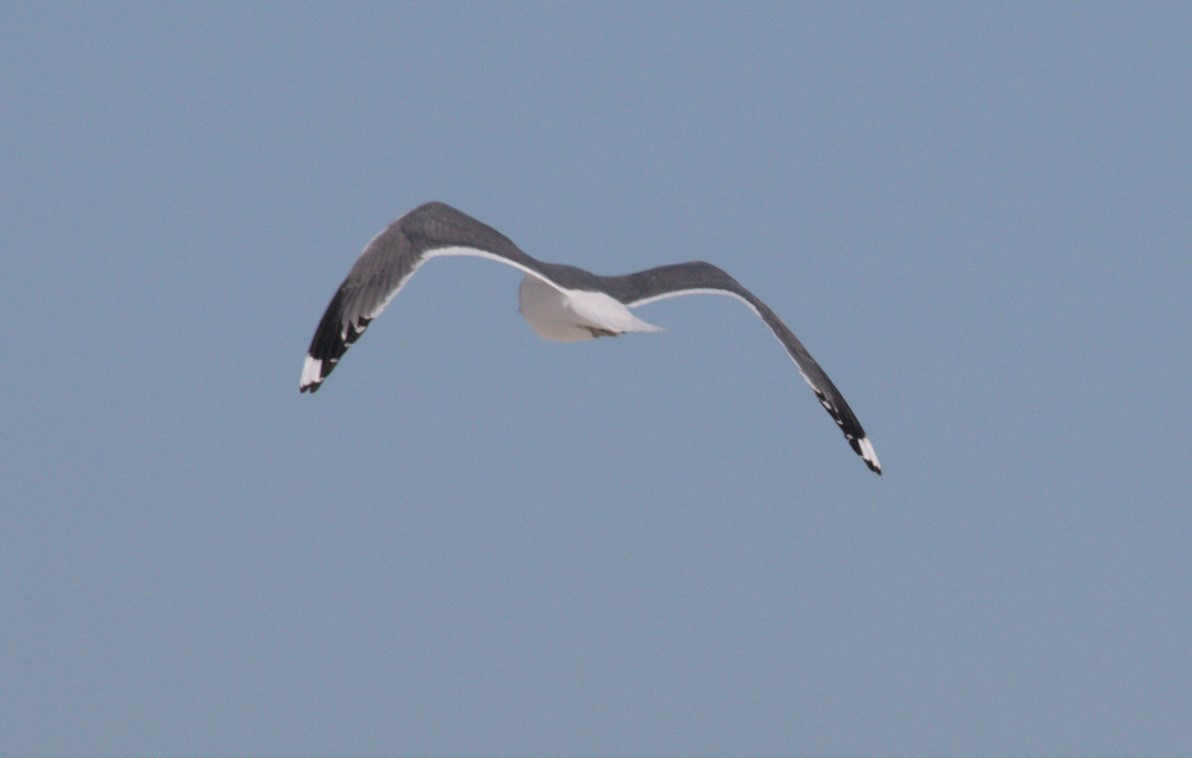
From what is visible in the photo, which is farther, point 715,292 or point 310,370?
point 715,292

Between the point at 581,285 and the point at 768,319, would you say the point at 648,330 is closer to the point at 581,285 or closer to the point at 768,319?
the point at 581,285

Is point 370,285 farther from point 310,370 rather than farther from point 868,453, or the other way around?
point 868,453

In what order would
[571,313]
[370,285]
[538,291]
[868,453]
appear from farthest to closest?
1. [868,453]
2. [538,291]
3. [571,313]
4. [370,285]

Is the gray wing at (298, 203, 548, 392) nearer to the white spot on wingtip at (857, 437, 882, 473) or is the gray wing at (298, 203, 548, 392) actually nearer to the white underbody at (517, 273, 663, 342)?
the white underbody at (517, 273, 663, 342)

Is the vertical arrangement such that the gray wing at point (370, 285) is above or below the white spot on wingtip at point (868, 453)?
above

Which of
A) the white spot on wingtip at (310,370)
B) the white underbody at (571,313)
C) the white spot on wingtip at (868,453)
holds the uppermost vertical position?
the white underbody at (571,313)

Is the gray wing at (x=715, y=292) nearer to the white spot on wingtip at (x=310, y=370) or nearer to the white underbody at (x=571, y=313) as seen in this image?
the white underbody at (x=571, y=313)

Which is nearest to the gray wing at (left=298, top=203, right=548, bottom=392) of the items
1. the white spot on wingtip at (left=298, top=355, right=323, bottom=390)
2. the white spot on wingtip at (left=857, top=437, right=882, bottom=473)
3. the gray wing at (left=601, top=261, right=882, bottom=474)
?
the white spot on wingtip at (left=298, top=355, right=323, bottom=390)

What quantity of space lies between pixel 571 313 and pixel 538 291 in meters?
0.37

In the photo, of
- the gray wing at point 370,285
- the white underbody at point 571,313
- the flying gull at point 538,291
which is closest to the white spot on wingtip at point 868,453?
the flying gull at point 538,291

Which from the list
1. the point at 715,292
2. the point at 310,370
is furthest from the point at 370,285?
the point at 715,292

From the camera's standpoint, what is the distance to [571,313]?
9984mm

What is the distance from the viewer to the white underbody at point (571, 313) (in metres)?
9.91

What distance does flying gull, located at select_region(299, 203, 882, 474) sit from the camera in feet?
28.7
